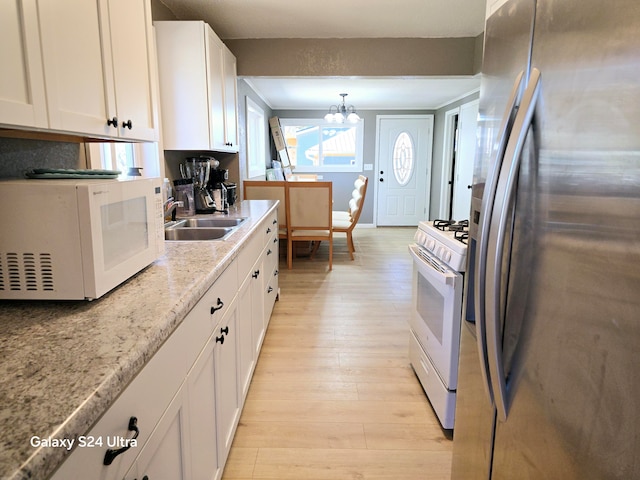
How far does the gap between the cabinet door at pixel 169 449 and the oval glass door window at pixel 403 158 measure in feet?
23.1

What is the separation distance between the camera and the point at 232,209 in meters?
3.21

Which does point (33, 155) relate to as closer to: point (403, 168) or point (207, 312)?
point (207, 312)

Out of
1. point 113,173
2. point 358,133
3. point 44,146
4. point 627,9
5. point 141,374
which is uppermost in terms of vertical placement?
point 358,133

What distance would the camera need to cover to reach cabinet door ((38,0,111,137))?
105cm

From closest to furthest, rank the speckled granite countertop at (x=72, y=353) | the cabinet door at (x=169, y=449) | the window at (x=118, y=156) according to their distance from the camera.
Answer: the speckled granite countertop at (x=72, y=353) < the cabinet door at (x=169, y=449) < the window at (x=118, y=156)

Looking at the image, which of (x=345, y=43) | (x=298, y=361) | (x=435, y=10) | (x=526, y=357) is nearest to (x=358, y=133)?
(x=345, y=43)

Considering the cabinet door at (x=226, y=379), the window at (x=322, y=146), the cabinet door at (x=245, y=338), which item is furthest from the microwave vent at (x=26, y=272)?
the window at (x=322, y=146)

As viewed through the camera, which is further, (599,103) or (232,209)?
(232,209)

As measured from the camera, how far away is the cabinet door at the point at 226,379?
4.73 ft

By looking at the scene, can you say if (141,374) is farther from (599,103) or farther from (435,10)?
(435,10)

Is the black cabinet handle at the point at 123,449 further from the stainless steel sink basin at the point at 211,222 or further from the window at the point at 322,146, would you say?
the window at the point at 322,146

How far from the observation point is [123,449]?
0.72 m

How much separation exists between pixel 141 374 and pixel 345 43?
3543mm

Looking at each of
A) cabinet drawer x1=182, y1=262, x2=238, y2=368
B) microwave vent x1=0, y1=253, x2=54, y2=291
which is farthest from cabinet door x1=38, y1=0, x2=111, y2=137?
cabinet drawer x1=182, y1=262, x2=238, y2=368
